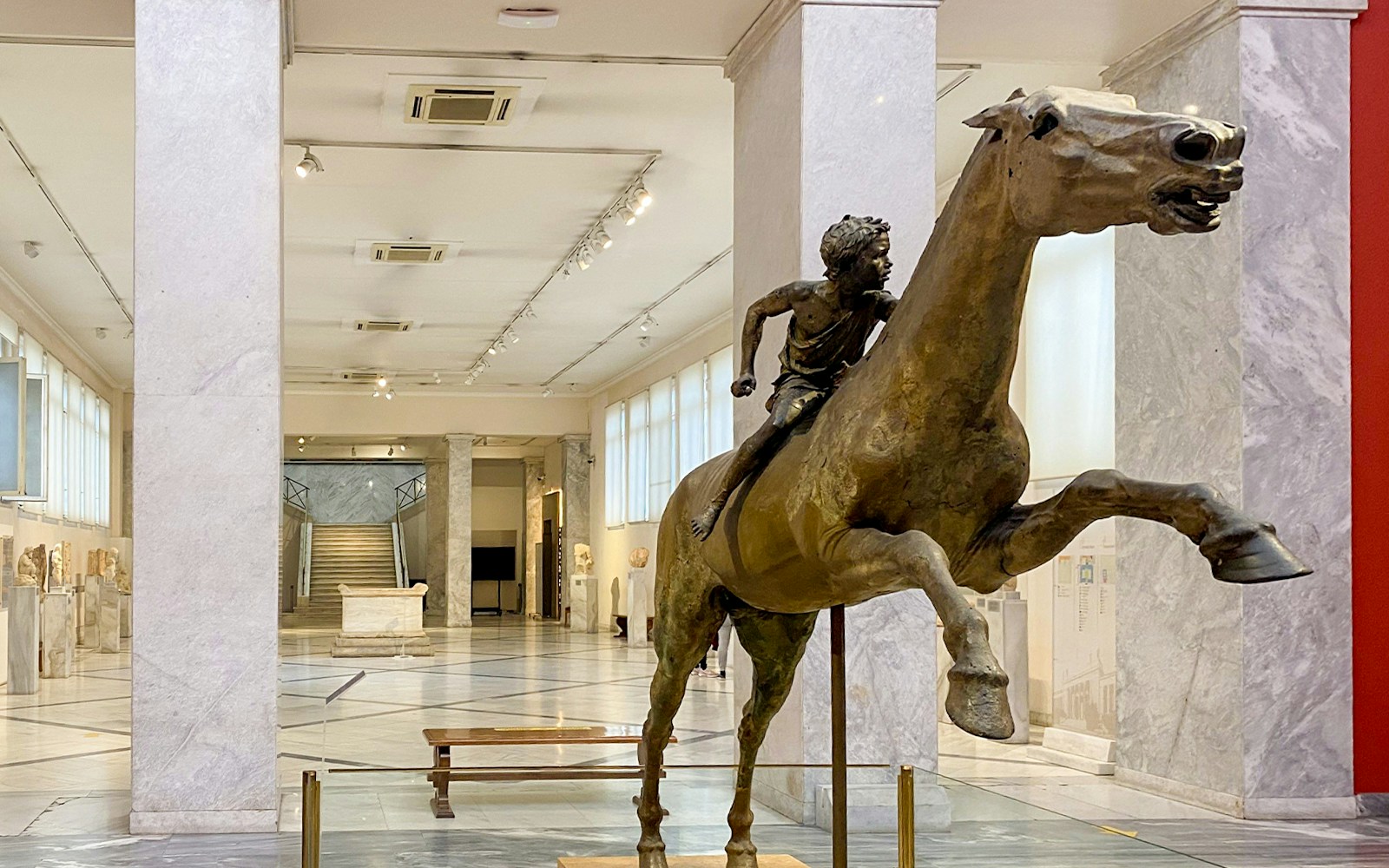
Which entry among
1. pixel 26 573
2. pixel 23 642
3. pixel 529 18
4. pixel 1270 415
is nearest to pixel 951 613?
pixel 1270 415

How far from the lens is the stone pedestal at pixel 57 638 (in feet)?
66.5

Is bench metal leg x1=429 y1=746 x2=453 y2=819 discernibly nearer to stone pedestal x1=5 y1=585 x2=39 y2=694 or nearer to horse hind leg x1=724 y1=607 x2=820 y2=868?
horse hind leg x1=724 y1=607 x2=820 y2=868

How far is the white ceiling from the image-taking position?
9688 millimetres

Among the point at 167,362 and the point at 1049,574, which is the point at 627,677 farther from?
the point at 167,362

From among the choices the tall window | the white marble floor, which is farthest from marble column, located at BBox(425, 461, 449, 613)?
the white marble floor

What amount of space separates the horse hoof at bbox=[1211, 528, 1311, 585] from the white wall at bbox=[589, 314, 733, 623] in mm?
21632

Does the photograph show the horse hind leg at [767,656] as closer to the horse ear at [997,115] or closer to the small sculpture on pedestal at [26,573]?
the horse ear at [997,115]

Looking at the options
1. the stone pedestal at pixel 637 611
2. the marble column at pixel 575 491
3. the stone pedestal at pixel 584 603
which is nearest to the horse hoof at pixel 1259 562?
the stone pedestal at pixel 637 611

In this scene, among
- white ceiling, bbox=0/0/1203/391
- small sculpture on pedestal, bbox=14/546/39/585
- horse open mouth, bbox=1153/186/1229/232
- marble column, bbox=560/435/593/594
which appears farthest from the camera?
marble column, bbox=560/435/593/594

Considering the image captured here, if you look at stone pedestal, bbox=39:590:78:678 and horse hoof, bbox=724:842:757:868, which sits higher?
horse hoof, bbox=724:842:757:868

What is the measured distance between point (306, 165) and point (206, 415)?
5997mm

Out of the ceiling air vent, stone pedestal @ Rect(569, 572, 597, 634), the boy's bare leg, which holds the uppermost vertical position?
the ceiling air vent

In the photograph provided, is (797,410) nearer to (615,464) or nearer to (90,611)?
(90,611)

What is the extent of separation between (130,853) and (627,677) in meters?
13.2
